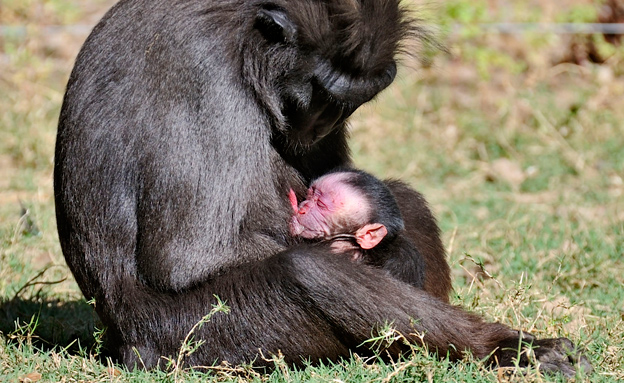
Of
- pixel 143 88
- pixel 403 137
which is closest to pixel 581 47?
pixel 403 137

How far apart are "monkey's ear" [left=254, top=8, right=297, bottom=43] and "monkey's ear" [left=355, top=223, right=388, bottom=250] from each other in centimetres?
105

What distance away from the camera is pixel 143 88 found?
3863mm

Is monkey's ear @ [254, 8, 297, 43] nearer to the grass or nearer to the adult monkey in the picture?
the adult monkey

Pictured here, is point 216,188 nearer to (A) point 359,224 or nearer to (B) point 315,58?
(B) point 315,58

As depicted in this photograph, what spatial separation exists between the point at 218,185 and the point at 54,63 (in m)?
7.21

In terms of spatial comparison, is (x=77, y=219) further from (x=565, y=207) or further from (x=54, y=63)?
(x=54, y=63)

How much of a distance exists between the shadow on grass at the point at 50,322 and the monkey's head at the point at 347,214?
129 cm

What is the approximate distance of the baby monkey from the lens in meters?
4.36

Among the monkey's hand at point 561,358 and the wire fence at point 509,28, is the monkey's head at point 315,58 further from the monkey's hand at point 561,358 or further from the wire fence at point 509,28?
the wire fence at point 509,28

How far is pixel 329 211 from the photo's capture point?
4418mm

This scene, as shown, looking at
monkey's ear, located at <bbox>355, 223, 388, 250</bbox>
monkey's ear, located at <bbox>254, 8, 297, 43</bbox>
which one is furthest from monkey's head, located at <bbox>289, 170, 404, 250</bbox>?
monkey's ear, located at <bbox>254, 8, 297, 43</bbox>

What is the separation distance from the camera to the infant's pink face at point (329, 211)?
A: 442cm

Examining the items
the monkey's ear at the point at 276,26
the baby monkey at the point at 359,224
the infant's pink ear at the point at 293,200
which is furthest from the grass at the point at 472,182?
the monkey's ear at the point at 276,26

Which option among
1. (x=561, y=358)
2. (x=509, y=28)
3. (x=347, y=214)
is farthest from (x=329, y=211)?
(x=509, y=28)
